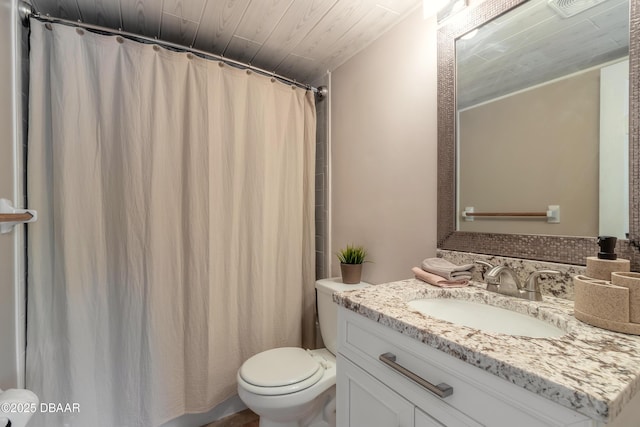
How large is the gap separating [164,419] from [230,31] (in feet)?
6.62

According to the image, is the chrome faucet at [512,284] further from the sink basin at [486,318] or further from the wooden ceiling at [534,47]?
the wooden ceiling at [534,47]

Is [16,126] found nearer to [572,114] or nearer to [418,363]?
[418,363]

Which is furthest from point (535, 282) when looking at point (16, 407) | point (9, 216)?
point (9, 216)

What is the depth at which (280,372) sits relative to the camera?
1.22 metres

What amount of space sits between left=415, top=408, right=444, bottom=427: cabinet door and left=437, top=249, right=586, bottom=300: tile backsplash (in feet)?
1.81

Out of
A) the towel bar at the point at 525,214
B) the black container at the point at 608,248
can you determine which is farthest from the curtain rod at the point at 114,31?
the black container at the point at 608,248

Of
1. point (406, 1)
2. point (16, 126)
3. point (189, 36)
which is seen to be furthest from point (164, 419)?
point (406, 1)

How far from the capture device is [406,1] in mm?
1178

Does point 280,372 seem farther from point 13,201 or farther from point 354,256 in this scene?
point 13,201

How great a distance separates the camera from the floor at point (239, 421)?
1.49 metres

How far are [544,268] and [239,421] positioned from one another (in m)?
1.69

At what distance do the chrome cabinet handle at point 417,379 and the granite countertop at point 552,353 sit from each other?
0.07m

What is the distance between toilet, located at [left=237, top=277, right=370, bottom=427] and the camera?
3.68ft

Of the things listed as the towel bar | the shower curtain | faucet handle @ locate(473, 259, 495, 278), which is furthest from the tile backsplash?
the shower curtain
